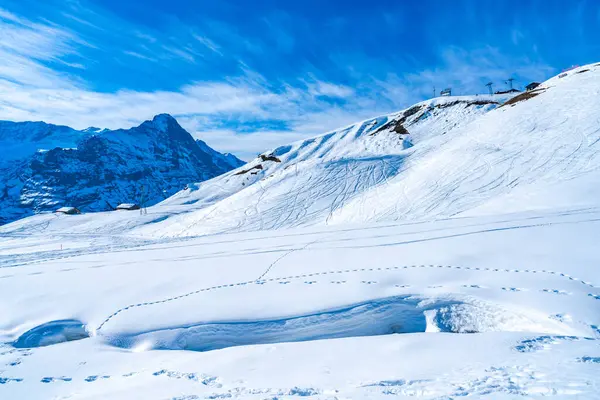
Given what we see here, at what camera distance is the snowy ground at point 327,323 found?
187 inches

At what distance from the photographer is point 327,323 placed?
23.1ft

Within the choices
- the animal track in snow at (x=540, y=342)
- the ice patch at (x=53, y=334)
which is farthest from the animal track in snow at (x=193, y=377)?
the animal track in snow at (x=540, y=342)

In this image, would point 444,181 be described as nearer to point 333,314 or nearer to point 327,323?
point 333,314

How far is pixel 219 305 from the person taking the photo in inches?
310

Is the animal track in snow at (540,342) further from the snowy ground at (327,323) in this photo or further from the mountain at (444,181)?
the mountain at (444,181)

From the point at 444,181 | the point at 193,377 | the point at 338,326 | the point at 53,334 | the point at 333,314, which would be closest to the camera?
the point at 193,377

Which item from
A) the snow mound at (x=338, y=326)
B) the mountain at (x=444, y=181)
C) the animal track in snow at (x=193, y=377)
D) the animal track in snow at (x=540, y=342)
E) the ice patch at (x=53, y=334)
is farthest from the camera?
the mountain at (x=444, y=181)

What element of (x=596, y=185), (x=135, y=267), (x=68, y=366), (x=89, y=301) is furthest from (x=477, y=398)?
(x=596, y=185)

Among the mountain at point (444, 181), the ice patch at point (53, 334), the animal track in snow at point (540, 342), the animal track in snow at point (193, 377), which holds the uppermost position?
the mountain at point (444, 181)

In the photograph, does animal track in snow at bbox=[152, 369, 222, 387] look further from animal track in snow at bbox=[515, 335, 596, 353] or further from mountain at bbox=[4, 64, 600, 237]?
mountain at bbox=[4, 64, 600, 237]

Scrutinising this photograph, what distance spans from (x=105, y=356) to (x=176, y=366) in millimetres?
1382

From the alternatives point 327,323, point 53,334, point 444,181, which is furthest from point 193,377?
point 444,181

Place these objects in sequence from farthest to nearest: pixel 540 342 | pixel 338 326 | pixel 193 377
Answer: pixel 338 326 < pixel 540 342 < pixel 193 377

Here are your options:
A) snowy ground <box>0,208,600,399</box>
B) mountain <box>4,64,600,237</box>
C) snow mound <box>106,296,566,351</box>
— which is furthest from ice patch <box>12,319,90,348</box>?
mountain <box>4,64,600,237</box>
